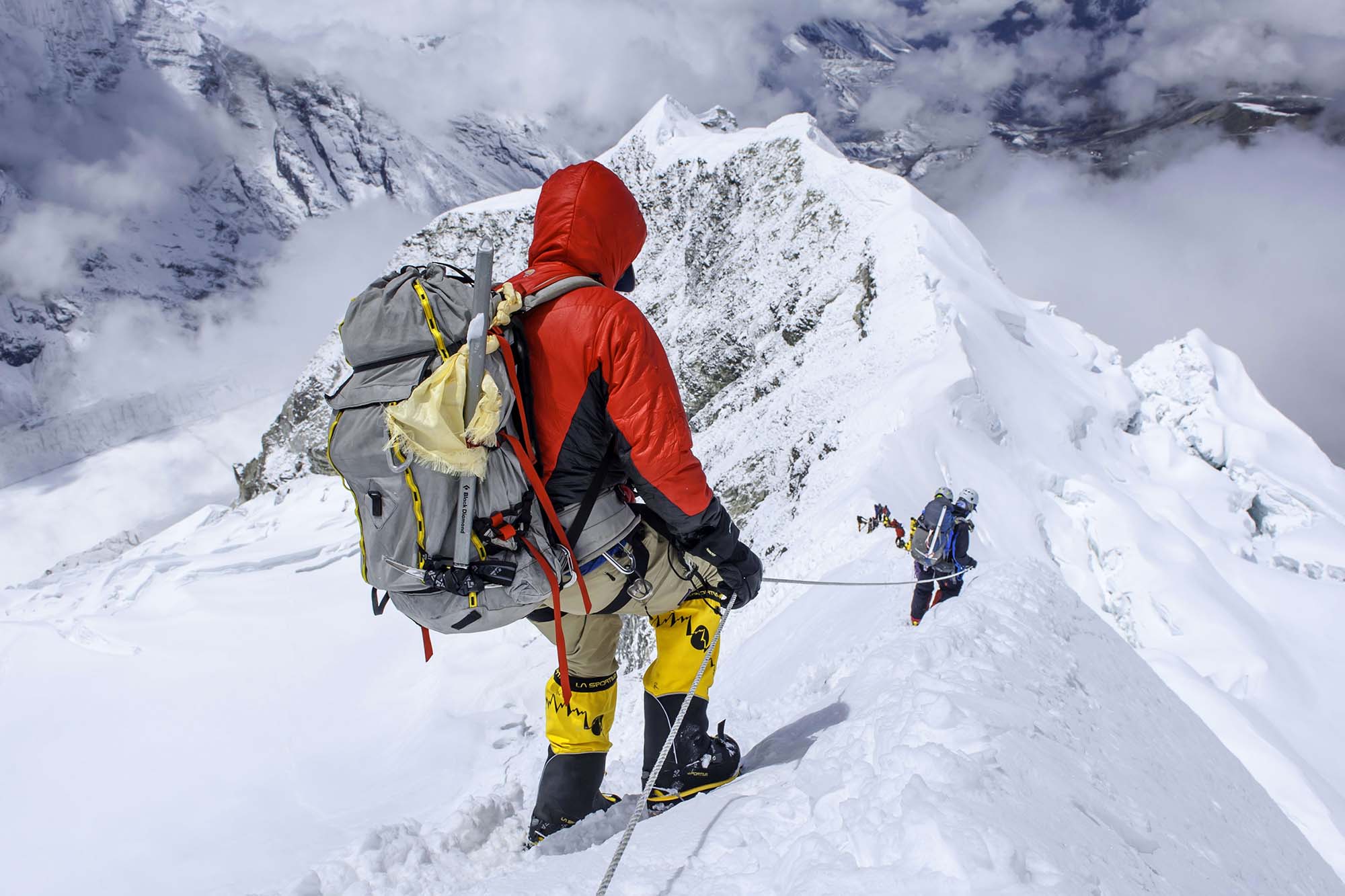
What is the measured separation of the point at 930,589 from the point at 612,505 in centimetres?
507

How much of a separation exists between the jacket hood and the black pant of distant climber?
198 inches

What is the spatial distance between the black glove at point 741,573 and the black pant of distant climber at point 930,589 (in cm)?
407

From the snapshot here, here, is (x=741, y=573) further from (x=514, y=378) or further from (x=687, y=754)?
(x=514, y=378)

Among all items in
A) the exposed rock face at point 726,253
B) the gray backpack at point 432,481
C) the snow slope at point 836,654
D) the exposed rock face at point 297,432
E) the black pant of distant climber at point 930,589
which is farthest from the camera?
the exposed rock face at point 297,432

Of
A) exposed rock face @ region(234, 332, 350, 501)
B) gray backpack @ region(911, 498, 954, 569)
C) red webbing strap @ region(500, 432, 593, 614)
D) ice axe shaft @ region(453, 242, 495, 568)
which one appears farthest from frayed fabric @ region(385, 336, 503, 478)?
exposed rock face @ region(234, 332, 350, 501)

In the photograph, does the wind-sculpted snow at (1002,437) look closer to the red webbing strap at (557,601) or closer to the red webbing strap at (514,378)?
the red webbing strap at (557,601)

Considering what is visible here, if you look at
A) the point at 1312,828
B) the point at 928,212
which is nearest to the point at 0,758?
the point at 1312,828

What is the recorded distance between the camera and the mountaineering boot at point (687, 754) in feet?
9.80

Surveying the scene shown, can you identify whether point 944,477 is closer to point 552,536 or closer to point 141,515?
point 552,536

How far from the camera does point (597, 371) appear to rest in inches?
100

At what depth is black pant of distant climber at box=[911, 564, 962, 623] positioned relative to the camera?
6.83 m

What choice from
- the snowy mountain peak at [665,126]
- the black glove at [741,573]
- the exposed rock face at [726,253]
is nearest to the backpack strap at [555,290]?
the black glove at [741,573]

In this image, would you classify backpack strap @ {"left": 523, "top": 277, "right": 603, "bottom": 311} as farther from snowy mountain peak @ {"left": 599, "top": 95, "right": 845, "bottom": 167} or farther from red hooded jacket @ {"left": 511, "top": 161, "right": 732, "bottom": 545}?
snowy mountain peak @ {"left": 599, "top": 95, "right": 845, "bottom": 167}

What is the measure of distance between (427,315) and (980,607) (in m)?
2.80
